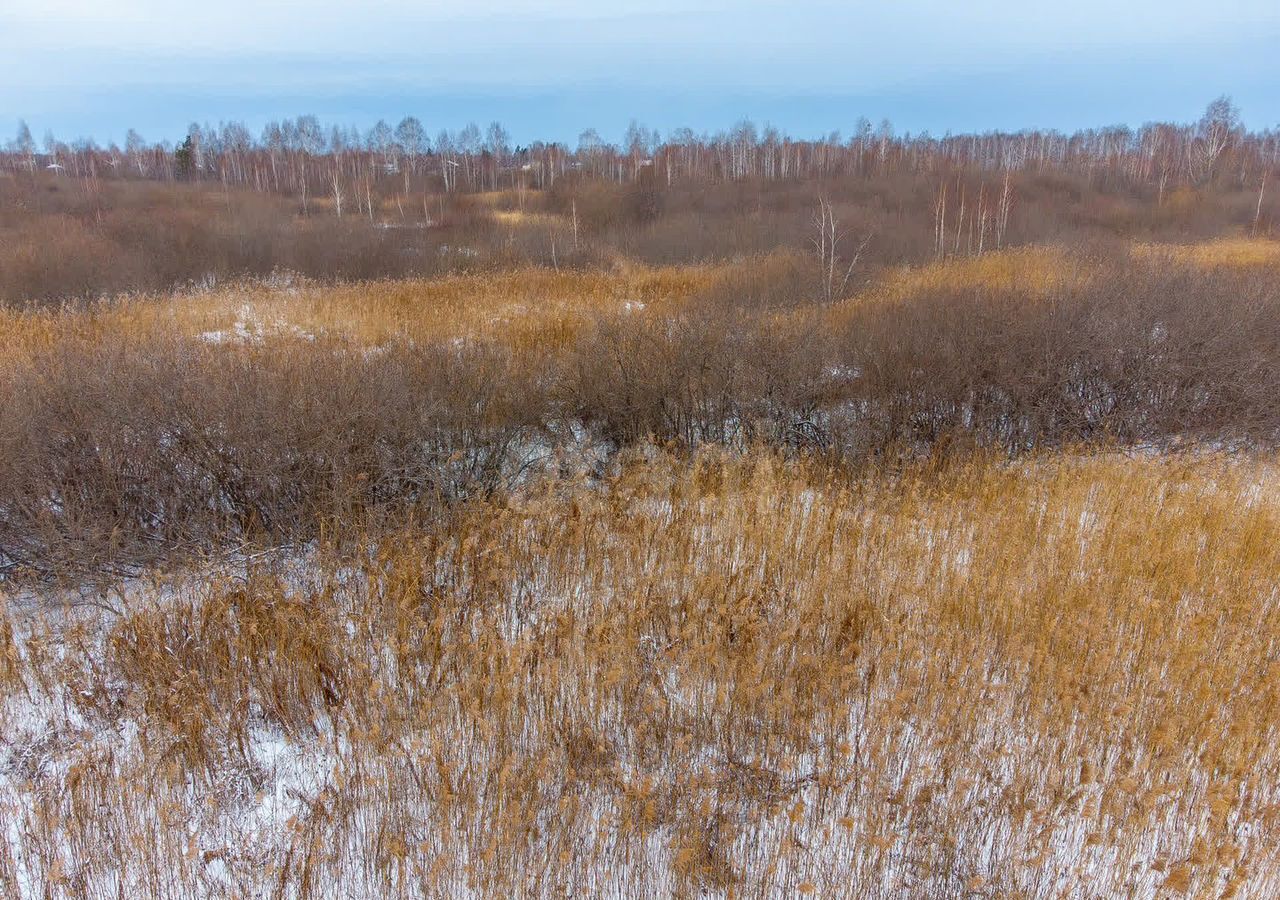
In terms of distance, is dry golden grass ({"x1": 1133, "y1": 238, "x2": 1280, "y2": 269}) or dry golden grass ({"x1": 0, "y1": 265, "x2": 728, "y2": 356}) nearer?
dry golden grass ({"x1": 0, "y1": 265, "x2": 728, "y2": 356})

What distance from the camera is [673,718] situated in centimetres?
311

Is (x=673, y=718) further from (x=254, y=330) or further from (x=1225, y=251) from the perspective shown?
(x=1225, y=251)

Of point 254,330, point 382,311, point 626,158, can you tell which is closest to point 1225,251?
point 382,311

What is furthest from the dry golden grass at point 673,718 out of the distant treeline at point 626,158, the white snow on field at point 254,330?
the distant treeline at point 626,158

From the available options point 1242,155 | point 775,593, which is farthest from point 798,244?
point 1242,155

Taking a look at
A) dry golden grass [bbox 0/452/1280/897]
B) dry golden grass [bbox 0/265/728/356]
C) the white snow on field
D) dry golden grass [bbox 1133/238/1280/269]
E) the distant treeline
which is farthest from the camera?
the distant treeline

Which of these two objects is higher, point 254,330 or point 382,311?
point 382,311

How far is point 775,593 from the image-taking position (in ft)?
13.2

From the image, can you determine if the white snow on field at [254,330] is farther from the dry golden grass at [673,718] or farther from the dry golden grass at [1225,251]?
the dry golden grass at [1225,251]

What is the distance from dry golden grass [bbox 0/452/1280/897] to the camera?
8.26 feet

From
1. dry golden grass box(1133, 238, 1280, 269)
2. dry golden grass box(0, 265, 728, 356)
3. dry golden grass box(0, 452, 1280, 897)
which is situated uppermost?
dry golden grass box(1133, 238, 1280, 269)

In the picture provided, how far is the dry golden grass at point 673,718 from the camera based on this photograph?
8.26ft

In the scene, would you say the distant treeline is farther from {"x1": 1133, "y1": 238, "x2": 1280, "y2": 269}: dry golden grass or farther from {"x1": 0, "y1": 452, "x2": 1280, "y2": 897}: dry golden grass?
{"x1": 0, "y1": 452, "x2": 1280, "y2": 897}: dry golden grass

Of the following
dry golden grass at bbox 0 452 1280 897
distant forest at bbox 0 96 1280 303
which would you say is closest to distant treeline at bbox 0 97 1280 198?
distant forest at bbox 0 96 1280 303
